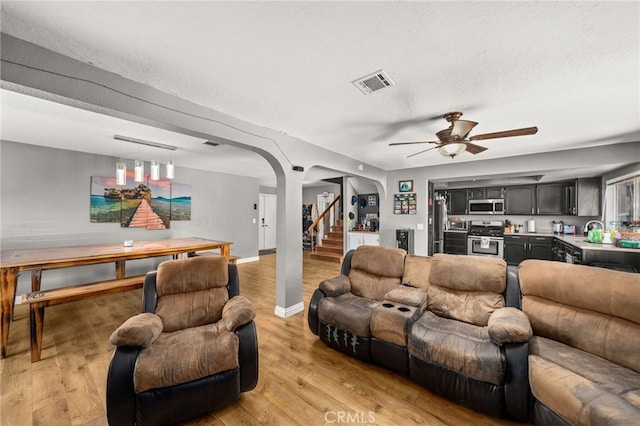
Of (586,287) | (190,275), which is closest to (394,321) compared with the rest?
(586,287)

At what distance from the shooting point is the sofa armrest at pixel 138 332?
158 cm

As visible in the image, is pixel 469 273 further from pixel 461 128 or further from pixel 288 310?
pixel 288 310

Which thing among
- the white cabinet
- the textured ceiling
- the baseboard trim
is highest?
the textured ceiling

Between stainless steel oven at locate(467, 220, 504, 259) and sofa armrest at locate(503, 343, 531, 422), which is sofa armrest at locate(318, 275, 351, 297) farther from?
stainless steel oven at locate(467, 220, 504, 259)

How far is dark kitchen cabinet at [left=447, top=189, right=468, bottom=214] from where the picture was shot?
21.9ft

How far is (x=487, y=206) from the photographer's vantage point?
20.7 feet

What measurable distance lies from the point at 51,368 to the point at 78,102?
2321 millimetres

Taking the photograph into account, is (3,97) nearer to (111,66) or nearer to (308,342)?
(111,66)

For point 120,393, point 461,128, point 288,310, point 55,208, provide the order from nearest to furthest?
point 120,393
point 461,128
point 288,310
point 55,208

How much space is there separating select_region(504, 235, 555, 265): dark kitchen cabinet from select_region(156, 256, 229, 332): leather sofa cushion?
6.23 meters

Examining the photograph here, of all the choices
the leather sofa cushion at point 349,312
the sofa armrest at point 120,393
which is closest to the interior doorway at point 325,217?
the leather sofa cushion at point 349,312

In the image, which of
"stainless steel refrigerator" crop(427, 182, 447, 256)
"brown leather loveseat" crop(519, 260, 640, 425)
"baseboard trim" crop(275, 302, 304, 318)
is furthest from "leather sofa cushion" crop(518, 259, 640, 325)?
"stainless steel refrigerator" crop(427, 182, 447, 256)

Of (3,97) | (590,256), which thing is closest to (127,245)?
(3,97)

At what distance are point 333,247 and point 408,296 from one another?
5.06m
